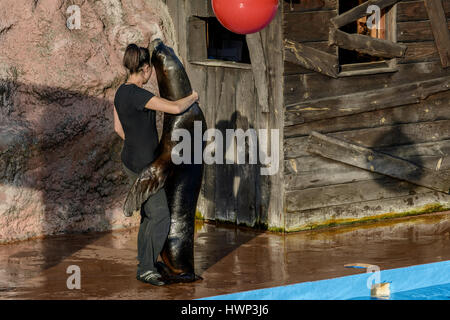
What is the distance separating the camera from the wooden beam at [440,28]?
946 centimetres

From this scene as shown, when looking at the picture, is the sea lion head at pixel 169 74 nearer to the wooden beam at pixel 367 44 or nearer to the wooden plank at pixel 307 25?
the wooden plank at pixel 307 25

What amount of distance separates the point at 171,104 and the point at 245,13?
116cm

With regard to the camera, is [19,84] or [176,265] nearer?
[176,265]

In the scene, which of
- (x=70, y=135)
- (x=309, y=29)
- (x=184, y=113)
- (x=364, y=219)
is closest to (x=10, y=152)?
(x=70, y=135)

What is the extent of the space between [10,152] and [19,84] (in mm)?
700

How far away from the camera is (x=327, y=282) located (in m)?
6.71

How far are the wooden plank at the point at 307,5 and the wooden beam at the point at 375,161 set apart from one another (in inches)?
47.9

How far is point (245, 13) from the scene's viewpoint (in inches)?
281

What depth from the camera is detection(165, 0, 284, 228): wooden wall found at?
868 cm

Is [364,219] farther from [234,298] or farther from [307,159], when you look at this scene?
[234,298]

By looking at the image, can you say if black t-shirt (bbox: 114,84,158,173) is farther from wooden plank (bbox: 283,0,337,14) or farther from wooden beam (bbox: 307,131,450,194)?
wooden beam (bbox: 307,131,450,194)

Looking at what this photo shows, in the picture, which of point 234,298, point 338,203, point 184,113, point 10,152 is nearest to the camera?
point 234,298

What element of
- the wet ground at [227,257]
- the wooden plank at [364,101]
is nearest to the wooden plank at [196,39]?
the wooden plank at [364,101]

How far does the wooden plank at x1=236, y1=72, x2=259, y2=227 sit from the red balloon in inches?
63.0
